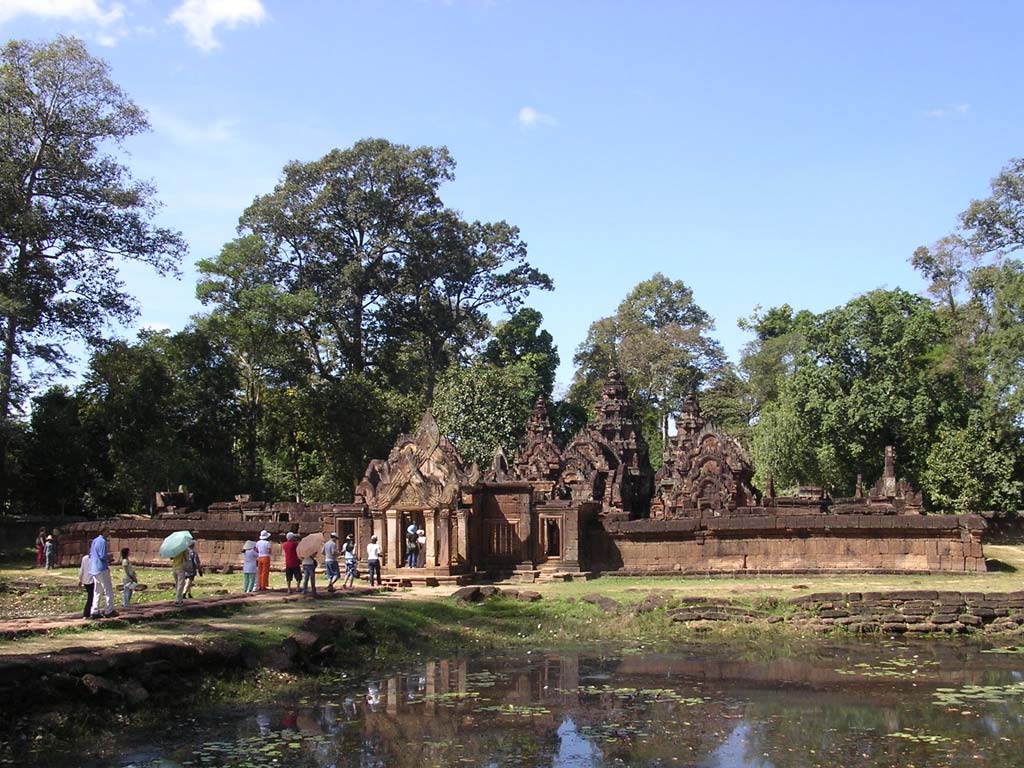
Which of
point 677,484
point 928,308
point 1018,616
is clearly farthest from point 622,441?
point 1018,616

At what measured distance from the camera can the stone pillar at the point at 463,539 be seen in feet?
78.0

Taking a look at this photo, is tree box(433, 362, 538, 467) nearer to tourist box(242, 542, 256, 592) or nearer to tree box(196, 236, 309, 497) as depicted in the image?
tree box(196, 236, 309, 497)

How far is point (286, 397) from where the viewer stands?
45875 millimetres

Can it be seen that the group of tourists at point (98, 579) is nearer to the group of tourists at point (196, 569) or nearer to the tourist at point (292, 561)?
the group of tourists at point (196, 569)

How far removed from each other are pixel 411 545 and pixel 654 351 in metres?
42.1

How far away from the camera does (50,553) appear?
1150 inches

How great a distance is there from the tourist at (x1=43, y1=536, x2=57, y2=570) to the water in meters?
18.5

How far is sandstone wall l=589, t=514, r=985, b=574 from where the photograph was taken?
2230 centimetres

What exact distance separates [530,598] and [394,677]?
6.23 meters

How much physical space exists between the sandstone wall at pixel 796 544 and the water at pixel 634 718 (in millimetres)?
7404

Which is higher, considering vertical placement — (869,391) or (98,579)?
(869,391)

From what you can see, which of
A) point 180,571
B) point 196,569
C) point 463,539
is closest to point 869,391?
point 463,539

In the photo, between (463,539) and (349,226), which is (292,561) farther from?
(349,226)

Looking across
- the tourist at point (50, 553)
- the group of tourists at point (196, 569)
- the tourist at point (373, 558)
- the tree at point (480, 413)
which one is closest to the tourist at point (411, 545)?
the group of tourists at point (196, 569)
